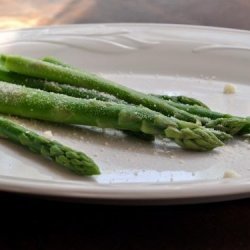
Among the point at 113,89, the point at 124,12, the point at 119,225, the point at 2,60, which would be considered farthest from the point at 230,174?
the point at 124,12

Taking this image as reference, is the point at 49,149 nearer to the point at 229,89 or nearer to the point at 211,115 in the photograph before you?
the point at 211,115

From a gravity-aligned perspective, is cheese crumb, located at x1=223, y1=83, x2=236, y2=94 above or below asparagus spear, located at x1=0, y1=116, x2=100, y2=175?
above

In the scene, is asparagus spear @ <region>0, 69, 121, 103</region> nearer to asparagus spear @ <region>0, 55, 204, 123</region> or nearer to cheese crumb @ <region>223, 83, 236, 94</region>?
asparagus spear @ <region>0, 55, 204, 123</region>

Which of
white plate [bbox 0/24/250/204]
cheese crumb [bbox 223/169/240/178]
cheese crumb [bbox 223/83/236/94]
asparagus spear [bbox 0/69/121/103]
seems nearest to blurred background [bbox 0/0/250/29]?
white plate [bbox 0/24/250/204]

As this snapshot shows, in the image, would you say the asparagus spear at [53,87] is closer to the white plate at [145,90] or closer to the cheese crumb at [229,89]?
the white plate at [145,90]

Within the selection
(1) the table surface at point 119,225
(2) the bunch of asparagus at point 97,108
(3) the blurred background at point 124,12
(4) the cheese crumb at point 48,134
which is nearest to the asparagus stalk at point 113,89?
(2) the bunch of asparagus at point 97,108

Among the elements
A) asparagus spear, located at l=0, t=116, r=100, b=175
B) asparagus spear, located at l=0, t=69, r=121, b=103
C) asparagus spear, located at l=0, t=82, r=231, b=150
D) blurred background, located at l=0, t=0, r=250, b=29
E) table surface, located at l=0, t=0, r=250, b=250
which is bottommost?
table surface, located at l=0, t=0, r=250, b=250

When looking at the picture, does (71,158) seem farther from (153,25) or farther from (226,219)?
(153,25)
